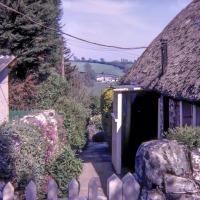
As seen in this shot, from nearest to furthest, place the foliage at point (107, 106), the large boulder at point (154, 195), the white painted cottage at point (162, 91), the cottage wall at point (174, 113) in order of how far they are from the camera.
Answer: the large boulder at point (154, 195) → the white painted cottage at point (162, 91) → the cottage wall at point (174, 113) → the foliage at point (107, 106)

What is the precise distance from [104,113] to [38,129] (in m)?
10.0

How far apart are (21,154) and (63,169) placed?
7.08ft

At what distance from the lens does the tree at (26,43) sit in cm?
2028

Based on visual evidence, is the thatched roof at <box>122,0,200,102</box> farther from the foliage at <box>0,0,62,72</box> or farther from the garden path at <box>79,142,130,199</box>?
the foliage at <box>0,0,62,72</box>

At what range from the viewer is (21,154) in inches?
341

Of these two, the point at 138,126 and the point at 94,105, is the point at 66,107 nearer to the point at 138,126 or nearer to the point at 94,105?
the point at 138,126

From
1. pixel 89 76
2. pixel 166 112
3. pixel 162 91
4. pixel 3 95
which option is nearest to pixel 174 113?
pixel 162 91

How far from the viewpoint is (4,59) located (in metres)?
14.8

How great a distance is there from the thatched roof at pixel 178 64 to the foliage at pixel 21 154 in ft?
10.9

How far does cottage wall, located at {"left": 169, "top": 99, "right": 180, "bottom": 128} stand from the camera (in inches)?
375

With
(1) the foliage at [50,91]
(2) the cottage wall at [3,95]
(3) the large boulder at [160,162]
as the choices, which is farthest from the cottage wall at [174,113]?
(1) the foliage at [50,91]

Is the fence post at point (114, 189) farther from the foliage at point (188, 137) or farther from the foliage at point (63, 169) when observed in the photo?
the foliage at point (63, 169)

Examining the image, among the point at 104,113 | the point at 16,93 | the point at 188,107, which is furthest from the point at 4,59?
the point at 188,107

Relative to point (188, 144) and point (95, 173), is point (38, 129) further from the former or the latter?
point (188, 144)
